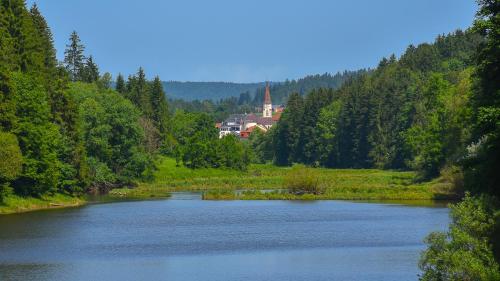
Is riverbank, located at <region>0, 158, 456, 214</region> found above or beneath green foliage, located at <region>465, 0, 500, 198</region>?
beneath

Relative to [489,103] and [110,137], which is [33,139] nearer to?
[110,137]

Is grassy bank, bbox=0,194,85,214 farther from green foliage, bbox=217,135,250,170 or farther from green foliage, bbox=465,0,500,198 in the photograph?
green foliage, bbox=217,135,250,170

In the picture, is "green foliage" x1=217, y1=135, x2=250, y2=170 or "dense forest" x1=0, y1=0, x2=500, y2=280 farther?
"green foliage" x1=217, y1=135, x2=250, y2=170

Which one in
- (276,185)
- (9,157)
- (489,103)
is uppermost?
(489,103)

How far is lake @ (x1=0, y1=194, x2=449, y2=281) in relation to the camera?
4672 centimetres

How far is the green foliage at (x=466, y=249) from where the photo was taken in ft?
115

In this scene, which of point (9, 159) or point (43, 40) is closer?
point (9, 159)

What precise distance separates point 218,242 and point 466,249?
1003 inches

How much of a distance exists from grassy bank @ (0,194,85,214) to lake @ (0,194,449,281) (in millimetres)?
2238

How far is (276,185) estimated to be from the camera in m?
122

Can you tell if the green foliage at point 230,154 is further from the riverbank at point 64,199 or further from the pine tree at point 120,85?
the riverbank at point 64,199

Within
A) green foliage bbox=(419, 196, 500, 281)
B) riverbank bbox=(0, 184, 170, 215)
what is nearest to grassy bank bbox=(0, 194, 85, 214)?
riverbank bbox=(0, 184, 170, 215)

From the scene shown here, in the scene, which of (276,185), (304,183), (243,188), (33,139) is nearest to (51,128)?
(33,139)

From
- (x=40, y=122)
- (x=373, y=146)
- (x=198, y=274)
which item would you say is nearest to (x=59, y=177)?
(x=40, y=122)
